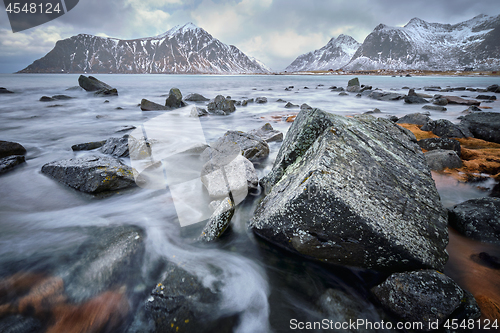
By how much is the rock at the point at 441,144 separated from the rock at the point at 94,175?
836 centimetres

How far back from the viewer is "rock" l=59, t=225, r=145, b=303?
289 cm

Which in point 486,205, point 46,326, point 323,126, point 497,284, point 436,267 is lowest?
point 46,326

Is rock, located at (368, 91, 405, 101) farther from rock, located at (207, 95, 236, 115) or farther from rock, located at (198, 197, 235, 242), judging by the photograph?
rock, located at (198, 197, 235, 242)

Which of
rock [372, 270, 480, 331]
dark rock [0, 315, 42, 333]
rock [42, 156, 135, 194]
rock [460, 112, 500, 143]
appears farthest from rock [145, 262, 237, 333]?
rock [460, 112, 500, 143]

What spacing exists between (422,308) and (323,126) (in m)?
2.85

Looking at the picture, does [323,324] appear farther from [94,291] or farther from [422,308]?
[94,291]

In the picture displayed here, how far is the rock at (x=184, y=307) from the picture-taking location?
246 cm

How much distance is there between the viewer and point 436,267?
266cm

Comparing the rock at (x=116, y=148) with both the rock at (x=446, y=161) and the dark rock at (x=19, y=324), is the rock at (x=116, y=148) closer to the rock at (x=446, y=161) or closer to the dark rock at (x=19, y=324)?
the dark rock at (x=19, y=324)

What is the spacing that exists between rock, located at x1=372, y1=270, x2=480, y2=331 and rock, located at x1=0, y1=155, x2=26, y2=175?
871cm

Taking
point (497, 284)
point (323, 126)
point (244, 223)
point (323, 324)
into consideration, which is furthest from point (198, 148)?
point (497, 284)

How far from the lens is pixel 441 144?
21.6 ft

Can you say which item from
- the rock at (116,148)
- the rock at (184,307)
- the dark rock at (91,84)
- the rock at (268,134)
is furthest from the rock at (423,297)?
the dark rock at (91,84)

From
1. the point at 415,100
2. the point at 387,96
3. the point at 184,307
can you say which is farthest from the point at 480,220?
the point at 387,96
